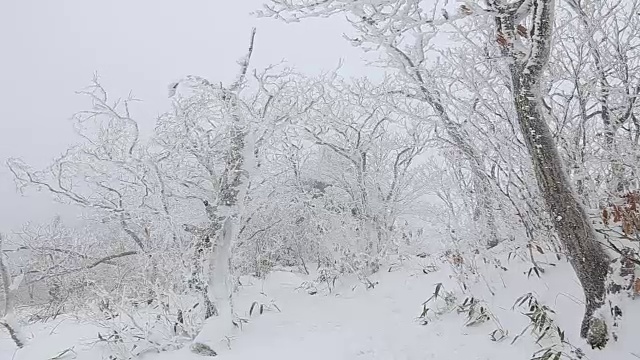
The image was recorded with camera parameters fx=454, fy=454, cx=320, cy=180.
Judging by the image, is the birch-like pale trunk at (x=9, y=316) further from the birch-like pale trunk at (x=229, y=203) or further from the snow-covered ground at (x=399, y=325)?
the birch-like pale trunk at (x=229, y=203)

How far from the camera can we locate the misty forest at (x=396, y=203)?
A: 2.90 metres

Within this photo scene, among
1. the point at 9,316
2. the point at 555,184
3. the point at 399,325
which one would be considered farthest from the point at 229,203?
the point at 9,316

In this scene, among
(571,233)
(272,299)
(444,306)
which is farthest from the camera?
(272,299)

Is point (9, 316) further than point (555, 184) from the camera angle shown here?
Yes

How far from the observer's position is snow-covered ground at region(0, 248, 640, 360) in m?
3.61

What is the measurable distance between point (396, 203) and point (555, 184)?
698 centimetres

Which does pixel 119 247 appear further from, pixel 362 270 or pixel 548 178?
pixel 548 178

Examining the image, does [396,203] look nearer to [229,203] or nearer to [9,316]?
[229,203]

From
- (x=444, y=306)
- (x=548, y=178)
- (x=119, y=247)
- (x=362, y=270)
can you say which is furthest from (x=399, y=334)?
(x=119, y=247)

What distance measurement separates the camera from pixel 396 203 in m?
Result: 9.81

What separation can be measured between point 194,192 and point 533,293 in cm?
439

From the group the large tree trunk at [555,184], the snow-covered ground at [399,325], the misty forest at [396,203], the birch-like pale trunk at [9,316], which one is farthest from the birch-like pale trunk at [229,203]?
the birch-like pale trunk at [9,316]

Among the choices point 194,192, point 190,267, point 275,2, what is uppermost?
point 275,2

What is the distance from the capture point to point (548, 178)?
9.39 feet
